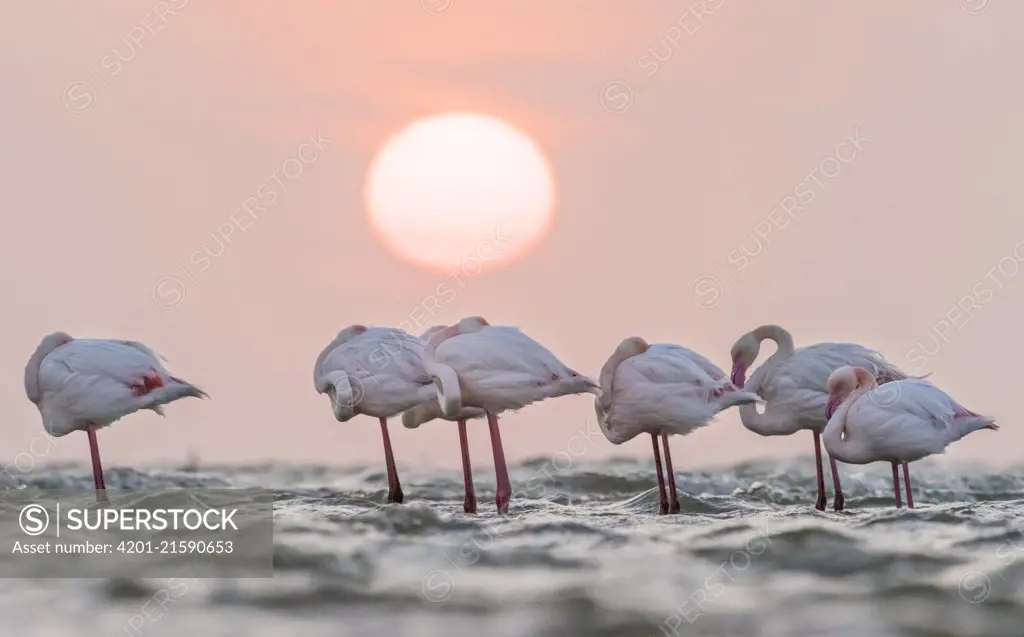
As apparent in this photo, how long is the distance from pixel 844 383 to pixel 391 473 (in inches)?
189

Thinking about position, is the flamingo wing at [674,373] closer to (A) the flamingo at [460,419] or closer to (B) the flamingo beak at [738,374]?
(A) the flamingo at [460,419]

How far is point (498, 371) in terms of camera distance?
1331 cm

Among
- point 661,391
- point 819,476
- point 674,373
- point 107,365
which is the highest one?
point 107,365

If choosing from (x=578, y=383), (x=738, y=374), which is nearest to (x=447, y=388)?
(x=578, y=383)

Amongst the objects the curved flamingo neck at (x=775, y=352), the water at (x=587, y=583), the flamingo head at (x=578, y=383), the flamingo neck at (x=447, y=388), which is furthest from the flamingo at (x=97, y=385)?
the curved flamingo neck at (x=775, y=352)

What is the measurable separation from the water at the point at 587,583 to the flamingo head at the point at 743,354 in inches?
111

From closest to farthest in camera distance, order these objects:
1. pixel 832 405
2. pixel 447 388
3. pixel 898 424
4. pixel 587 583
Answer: pixel 587 583 < pixel 447 388 < pixel 898 424 < pixel 832 405

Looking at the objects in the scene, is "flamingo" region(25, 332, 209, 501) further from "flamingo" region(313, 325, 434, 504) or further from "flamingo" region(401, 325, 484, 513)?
"flamingo" region(401, 325, 484, 513)

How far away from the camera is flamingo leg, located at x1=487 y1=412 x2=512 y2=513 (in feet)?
45.9

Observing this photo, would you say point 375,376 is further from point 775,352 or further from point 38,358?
point 775,352

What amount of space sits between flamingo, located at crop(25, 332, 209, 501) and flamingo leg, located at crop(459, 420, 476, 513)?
2695 millimetres

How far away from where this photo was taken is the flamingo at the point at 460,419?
1413 centimetres

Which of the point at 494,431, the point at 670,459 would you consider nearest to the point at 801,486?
the point at 670,459

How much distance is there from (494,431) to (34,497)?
538 centimetres
